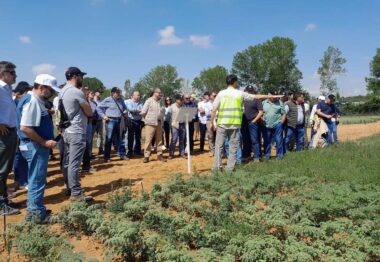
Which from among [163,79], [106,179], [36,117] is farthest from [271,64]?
[36,117]

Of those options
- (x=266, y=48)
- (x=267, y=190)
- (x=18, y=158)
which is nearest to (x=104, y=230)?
(x=267, y=190)

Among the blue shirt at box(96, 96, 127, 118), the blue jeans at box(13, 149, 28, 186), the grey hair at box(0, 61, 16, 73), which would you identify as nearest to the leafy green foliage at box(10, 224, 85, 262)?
the grey hair at box(0, 61, 16, 73)

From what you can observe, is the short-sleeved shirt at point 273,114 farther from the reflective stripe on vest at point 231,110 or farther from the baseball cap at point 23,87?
the baseball cap at point 23,87

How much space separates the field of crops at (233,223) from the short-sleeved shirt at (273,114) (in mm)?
2836

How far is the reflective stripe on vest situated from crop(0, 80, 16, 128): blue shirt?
3.95 meters

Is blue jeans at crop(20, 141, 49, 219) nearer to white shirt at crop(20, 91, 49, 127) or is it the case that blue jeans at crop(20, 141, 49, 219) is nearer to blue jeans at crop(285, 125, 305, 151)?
white shirt at crop(20, 91, 49, 127)

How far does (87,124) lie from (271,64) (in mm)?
67033

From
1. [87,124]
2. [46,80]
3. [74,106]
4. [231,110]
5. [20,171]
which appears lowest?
[20,171]

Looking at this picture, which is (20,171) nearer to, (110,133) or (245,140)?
(110,133)

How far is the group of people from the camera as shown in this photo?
5.02m

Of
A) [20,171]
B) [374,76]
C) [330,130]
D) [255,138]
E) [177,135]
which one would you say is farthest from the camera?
[374,76]

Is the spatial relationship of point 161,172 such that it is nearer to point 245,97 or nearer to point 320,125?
point 245,97

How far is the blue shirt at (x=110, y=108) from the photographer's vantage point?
10.1 m

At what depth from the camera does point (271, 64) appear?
71125mm
